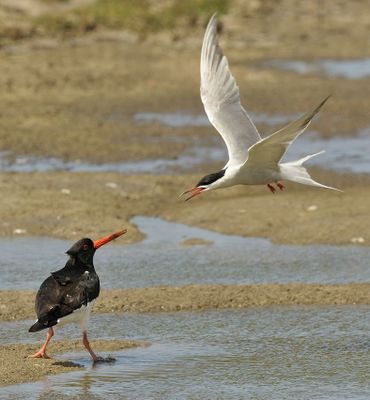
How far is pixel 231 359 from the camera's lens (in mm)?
8758

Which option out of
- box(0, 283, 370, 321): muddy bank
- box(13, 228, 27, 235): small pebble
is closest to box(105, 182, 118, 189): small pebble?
box(13, 228, 27, 235): small pebble

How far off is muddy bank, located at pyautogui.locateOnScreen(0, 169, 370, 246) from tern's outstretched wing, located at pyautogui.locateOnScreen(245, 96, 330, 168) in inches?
108

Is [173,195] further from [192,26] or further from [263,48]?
[192,26]

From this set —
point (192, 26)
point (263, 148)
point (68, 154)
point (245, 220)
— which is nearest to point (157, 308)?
point (263, 148)

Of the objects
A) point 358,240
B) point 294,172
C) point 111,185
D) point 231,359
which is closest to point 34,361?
point 231,359

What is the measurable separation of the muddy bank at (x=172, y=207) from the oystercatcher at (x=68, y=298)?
3.87 meters

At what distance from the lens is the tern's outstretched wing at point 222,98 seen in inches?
433

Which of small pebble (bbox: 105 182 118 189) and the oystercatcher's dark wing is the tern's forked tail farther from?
small pebble (bbox: 105 182 118 189)

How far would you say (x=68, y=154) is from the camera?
17.1 meters

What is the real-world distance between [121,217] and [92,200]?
66 centimetres

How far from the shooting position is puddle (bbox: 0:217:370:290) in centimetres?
1130

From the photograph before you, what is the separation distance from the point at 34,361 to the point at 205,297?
2303 millimetres

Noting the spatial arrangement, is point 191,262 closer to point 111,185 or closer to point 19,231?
point 19,231

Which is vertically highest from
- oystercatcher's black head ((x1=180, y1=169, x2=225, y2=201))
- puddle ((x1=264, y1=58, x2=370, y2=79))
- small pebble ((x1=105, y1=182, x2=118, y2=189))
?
oystercatcher's black head ((x1=180, y1=169, x2=225, y2=201))
